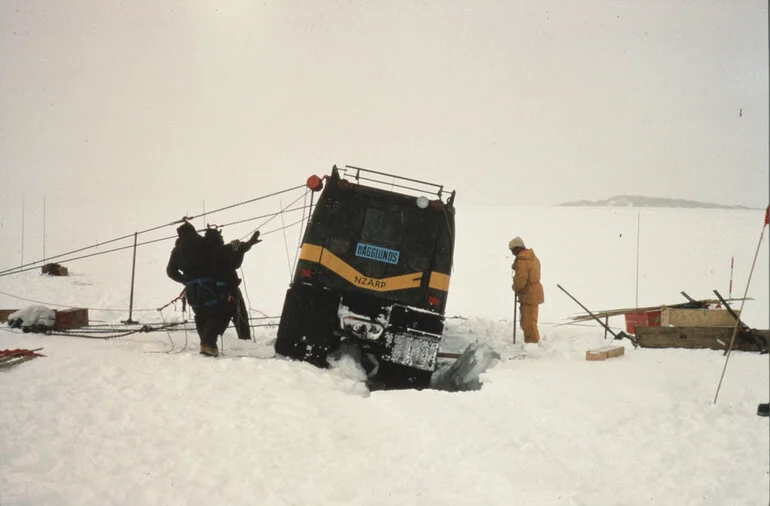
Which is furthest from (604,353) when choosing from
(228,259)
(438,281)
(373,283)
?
(228,259)

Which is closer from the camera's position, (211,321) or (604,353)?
(211,321)

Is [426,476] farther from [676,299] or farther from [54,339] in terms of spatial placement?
[676,299]

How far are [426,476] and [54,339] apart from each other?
233 inches

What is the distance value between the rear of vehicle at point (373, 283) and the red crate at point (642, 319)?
150 inches

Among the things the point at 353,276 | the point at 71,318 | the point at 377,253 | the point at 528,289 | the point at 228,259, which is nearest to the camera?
the point at 228,259

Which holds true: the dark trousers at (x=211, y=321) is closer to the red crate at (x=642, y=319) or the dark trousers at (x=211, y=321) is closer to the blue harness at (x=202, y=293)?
the blue harness at (x=202, y=293)

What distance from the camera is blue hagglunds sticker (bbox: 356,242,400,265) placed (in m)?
7.55

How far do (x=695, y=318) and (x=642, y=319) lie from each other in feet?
3.40

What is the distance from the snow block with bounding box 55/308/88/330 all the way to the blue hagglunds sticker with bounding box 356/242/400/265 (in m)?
4.75

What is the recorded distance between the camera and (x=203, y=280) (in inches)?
281

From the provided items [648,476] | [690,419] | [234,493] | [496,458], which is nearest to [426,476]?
[496,458]

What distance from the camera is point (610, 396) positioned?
5.63m

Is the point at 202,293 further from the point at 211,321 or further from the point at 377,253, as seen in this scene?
the point at 377,253

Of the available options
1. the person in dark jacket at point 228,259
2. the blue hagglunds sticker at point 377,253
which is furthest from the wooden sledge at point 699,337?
the person in dark jacket at point 228,259
